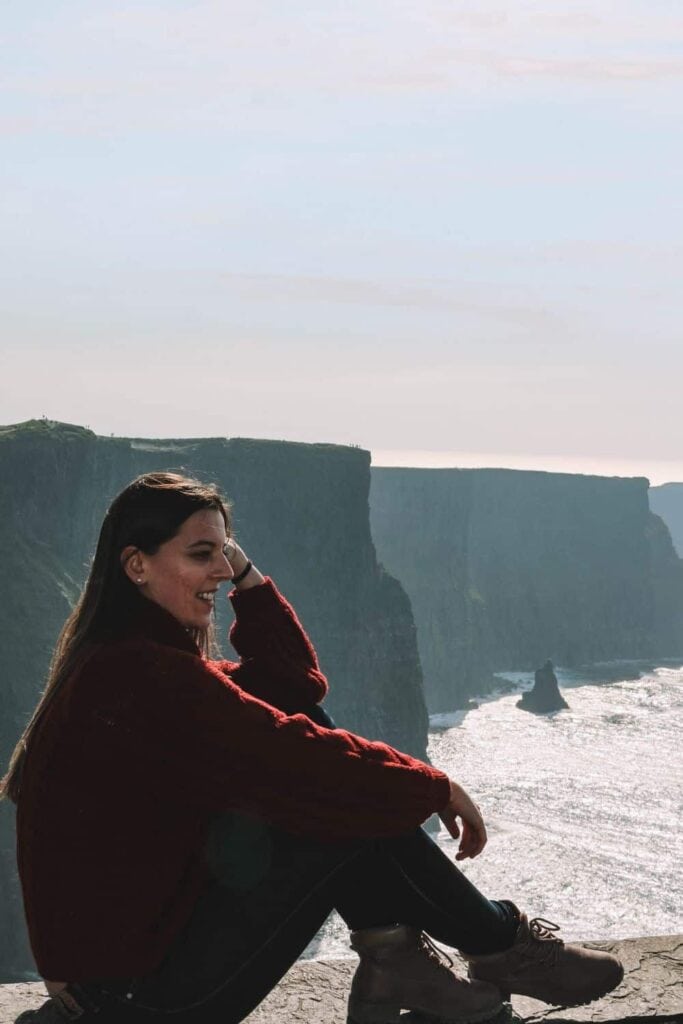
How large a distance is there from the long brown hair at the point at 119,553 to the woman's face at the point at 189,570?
29 millimetres

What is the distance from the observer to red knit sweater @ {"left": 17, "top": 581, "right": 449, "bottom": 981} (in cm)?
311

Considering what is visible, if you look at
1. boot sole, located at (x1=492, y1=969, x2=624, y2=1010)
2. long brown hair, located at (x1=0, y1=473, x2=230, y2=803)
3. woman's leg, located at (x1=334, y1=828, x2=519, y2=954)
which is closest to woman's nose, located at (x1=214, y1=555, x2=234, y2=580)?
long brown hair, located at (x1=0, y1=473, x2=230, y2=803)

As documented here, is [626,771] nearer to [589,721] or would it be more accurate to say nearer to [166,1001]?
[589,721]

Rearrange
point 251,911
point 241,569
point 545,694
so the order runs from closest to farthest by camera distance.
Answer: point 251,911 → point 241,569 → point 545,694

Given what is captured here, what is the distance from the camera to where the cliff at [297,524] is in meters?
59.5

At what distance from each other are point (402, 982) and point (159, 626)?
1406 millimetres

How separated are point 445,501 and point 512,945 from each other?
454 feet

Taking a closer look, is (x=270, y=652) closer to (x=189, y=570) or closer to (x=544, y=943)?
(x=189, y=570)

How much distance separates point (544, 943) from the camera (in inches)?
155

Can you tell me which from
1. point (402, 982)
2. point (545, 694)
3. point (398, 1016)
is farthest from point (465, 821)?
point (545, 694)

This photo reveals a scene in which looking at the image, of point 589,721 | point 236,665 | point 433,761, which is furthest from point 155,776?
point 589,721

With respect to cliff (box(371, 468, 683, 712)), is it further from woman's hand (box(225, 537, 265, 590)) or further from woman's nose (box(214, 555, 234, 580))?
woman's nose (box(214, 555, 234, 580))

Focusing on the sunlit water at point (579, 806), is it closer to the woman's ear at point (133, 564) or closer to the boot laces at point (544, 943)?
the boot laces at point (544, 943)

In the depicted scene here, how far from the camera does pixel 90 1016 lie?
326cm
